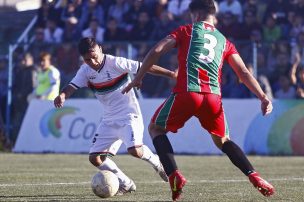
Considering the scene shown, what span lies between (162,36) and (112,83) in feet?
37.6

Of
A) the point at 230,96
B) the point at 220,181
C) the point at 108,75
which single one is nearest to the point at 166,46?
the point at 108,75

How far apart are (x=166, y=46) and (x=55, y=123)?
12144 millimetres

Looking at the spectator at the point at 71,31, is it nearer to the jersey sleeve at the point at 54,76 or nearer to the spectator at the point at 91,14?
the spectator at the point at 91,14

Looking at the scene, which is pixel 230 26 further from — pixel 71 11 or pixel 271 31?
pixel 71 11

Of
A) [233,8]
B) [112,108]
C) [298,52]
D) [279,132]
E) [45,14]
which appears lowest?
[45,14]

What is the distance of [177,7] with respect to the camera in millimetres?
23531

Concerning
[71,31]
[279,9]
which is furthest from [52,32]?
[279,9]

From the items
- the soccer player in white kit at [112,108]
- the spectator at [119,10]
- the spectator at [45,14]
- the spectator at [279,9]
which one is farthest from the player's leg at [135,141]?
the spectator at [45,14]

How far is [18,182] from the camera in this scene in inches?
469

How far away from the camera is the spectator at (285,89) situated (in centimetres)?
2014

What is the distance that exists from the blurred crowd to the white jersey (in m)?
9.05

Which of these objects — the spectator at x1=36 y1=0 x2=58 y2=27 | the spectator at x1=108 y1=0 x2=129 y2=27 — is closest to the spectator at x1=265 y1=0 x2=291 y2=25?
the spectator at x1=108 y1=0 x2=129 y2=27

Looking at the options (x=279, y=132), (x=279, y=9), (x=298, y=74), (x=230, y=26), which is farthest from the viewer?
(x=279, y=9)

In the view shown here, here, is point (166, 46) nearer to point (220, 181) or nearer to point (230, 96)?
point (220, 181)
